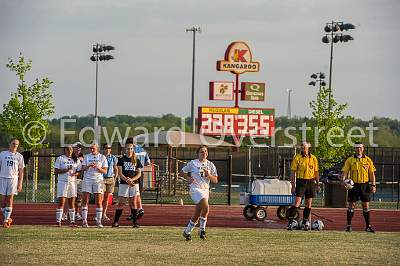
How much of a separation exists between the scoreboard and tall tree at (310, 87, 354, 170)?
14.0 feet

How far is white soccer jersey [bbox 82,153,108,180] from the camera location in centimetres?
2166

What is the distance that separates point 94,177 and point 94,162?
14.5 inches

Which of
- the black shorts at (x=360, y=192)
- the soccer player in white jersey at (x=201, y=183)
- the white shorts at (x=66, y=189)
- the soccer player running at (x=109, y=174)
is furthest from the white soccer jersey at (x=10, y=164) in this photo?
the black shorts at (x=360, y=192)

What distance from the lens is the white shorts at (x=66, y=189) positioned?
2169 cm

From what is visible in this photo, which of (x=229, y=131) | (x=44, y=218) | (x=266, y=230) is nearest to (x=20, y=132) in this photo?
(x=229, y=131)

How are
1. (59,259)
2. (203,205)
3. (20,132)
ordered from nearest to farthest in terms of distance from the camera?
1. (59,259)
2. (203,205)
3. (20,132)

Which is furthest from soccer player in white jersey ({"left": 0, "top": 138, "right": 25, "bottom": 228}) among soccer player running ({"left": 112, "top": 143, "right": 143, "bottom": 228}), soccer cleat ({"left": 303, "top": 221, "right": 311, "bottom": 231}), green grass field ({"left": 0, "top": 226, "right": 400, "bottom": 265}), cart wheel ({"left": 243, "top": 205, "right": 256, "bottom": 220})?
cart wheel ({"left": 243, "top": 205, "right": 256, "bottom": 220})

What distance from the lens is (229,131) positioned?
41.9m

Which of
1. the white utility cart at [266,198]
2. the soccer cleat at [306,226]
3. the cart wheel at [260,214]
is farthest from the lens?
the cart wheel at [260,214]

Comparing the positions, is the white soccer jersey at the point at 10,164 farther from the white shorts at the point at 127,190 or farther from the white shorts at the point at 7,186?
the white shorts at the point at 127,190

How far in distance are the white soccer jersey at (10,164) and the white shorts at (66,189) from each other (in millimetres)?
1147

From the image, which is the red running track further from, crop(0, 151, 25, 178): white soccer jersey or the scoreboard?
the scoreboard

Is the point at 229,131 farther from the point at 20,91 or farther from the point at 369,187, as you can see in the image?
the point at 369,187

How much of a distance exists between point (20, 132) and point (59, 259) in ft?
76.8
